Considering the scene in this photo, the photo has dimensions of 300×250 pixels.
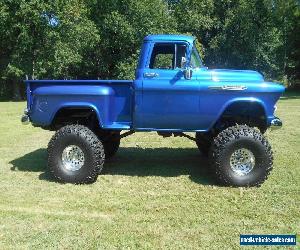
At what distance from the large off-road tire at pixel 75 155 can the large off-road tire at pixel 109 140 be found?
0.93m

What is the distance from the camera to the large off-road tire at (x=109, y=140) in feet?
27.1

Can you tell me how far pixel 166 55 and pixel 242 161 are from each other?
211cm

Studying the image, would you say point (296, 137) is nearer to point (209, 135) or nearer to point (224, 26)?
point (209, 135)

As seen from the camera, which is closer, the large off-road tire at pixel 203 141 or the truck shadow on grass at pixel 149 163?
the truck shadow on grass at pixel 149 163

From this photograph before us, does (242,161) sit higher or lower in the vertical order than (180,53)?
lower

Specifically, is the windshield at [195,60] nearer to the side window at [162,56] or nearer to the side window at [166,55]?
the side window at [166,55]

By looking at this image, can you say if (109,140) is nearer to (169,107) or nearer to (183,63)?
(169,107)

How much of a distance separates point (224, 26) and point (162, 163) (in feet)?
116

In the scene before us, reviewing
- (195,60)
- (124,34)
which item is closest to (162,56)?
(195,60)

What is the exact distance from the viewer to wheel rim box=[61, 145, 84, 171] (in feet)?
24.0

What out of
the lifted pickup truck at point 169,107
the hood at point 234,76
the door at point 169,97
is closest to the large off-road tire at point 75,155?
the lifted pickup truck at point 169,107

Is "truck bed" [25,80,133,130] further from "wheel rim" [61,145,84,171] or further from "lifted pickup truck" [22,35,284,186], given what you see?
"wheel rim" [61,145,84,171]

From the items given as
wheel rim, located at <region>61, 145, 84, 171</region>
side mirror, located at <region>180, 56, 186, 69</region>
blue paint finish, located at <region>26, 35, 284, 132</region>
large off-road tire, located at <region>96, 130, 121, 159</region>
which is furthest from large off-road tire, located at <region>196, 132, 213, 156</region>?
wheel rim, located at <region>61, 145, 84, 171</region>

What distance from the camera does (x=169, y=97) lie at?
7.06m
